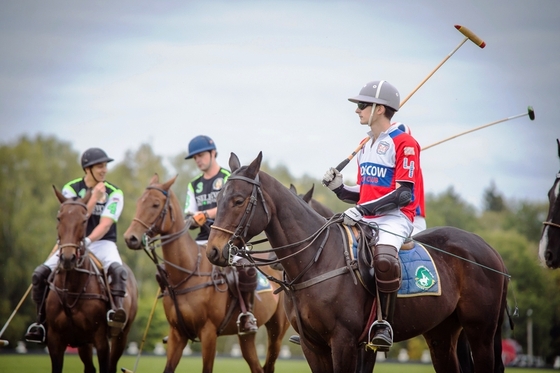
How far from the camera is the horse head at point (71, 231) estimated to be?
388 inches

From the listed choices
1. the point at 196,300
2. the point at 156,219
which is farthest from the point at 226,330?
the point at 156,219

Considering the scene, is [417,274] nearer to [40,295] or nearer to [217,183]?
[217,183]

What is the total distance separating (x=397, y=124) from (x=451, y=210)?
58.9 metres

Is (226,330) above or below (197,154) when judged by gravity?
below

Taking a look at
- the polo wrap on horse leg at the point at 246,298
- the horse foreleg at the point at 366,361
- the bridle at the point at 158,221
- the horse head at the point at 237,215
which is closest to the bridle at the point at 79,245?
the bridle at the point at 158,221

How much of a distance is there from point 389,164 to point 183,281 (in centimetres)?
430

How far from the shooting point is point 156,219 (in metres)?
10.6

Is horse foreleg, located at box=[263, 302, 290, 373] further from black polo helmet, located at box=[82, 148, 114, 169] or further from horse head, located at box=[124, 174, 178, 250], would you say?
black polo helmet, located at box=[82, 148, 114, 169]

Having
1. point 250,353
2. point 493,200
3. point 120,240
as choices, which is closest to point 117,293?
point 250,353

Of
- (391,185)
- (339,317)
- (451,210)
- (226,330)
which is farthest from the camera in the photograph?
(451,210)

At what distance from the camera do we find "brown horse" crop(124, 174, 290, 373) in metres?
10.5

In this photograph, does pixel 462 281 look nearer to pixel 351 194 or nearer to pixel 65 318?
pixel 351 194

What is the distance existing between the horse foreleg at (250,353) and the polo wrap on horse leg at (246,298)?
0.35m

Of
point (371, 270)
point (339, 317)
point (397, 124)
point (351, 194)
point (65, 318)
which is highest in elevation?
point (397, 124)
